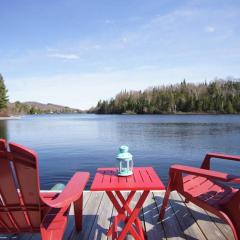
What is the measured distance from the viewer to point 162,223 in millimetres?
3416

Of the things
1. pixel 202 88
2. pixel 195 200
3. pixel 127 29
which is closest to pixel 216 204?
pixel 195 200

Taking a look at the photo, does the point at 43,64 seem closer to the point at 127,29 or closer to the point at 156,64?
the point at 156,64

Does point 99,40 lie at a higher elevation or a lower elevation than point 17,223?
higher

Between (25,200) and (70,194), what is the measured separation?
412 millimetres

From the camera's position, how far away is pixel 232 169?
12414mm

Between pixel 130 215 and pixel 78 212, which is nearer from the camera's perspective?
pixel 130 215

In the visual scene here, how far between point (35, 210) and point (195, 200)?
5.21 feet

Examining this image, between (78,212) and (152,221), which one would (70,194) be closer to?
(78,212)

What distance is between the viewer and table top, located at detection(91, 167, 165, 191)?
270 centimetres

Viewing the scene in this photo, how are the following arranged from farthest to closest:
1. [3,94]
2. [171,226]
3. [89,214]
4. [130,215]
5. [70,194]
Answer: [3,94] < [89,214] < [171,226] < [130,215] < [70,194]

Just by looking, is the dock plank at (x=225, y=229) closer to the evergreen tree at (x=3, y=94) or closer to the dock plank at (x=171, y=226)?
the dock plank at (x=171, y=226)

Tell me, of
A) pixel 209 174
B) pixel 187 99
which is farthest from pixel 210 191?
pixel 187 99

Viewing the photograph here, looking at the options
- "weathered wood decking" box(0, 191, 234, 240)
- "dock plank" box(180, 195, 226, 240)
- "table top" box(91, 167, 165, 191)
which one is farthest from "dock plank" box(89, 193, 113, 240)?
"dock plank" box(180, 195, 226, 240)

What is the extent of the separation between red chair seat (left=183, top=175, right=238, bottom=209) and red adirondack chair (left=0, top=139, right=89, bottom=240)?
4.28 feet
